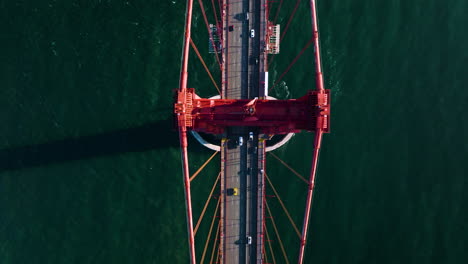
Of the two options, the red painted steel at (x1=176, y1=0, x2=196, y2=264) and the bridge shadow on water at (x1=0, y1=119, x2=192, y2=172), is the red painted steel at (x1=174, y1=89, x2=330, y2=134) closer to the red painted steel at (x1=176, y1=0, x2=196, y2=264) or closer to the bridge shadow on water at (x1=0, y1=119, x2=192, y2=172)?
the red painted steel at (x1=176, y1=0, x2=196, y2=264)

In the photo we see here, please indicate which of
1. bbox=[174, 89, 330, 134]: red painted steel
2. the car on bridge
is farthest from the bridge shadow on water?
the car on bridge

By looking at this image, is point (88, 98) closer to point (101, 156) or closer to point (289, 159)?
point (101, 156)

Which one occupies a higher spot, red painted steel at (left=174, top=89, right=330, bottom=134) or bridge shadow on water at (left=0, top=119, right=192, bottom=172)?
red painted steel at (left=174, top=89, right=330, bottom=134)

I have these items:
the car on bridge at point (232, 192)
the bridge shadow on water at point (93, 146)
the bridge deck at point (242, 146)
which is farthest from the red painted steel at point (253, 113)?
the bridge shadow on water at point (93, 146)

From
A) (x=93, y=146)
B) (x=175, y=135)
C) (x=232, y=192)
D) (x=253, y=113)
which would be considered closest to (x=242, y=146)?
(x=232, y=192)

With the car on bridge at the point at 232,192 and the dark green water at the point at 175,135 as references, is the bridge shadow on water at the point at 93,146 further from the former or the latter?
the car on bridge at the point at 232,192

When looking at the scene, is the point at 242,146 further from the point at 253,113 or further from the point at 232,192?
the point at 253,113

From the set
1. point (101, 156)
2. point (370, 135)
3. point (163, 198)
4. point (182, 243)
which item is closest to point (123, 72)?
point (101, 156)
